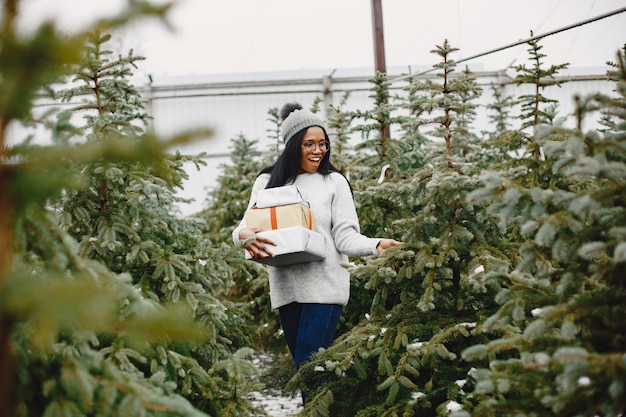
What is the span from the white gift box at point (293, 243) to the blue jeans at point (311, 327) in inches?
12.2

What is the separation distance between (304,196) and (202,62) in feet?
37.2

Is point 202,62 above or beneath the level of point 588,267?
above

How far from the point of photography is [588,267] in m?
1.74

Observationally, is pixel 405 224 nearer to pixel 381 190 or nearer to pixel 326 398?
pixel 381 190

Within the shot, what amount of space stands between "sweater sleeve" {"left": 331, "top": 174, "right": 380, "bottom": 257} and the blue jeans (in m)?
0.34

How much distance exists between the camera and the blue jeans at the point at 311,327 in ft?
10.4

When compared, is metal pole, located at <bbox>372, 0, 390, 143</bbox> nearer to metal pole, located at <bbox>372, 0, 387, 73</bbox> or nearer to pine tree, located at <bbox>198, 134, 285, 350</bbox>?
metal pole, located at <bbox>372, 0, 387, 73</bbox>

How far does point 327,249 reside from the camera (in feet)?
10.8

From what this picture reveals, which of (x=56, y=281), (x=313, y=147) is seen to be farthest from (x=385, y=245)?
(x=56, y=281)

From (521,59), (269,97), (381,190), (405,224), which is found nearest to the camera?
(405,224)

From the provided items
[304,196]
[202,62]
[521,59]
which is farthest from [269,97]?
[304,196]

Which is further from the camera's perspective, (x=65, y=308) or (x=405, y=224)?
(x=405, y=224)

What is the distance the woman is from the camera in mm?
3189

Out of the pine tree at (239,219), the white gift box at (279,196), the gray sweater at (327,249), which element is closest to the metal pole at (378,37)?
the pine tree at (239,219)
